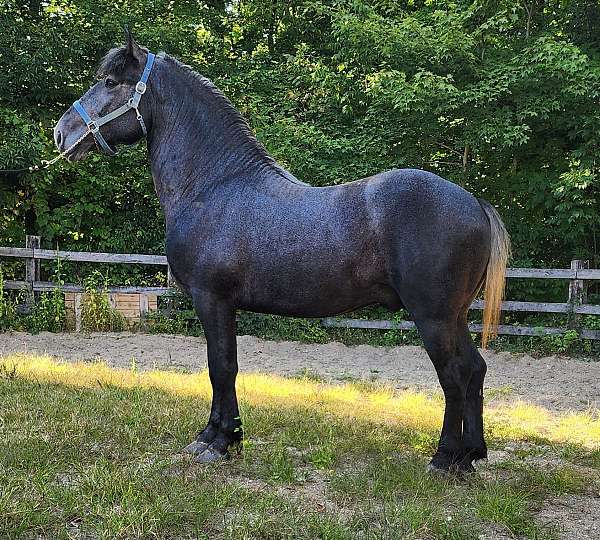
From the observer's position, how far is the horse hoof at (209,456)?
3.49 m

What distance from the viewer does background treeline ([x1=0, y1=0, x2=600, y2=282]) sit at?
375 inches

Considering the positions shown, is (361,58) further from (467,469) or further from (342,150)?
(467,469)

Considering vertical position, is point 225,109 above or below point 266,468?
above

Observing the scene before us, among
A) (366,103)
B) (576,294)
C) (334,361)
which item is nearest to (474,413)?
(334,361)

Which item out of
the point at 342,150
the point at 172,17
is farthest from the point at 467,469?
the point at 172,17

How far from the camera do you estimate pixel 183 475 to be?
3.18 metres

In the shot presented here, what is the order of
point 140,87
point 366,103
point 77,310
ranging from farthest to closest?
point 366,103, point 77,310, point 140,87

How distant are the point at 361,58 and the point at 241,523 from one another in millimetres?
9398

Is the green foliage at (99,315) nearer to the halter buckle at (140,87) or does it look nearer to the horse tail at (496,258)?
the halter buckle at (140,87)

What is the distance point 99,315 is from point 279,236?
23.7 ft

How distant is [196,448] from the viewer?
3639 millimetres

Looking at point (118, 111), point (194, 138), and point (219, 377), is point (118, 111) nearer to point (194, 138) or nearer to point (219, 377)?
point (194, 138)

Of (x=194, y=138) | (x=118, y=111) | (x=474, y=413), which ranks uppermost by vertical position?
(x=118, y=111)

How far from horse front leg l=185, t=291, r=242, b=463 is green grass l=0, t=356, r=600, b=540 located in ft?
0.39
